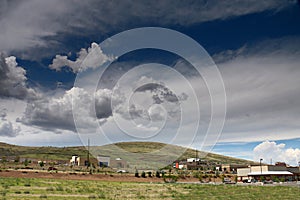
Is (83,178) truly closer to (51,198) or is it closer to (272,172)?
(51,198)

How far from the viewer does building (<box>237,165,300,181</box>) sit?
107688 millimetres

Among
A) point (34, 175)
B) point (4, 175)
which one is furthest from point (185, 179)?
point (4, 175)

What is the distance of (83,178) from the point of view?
70000 mm

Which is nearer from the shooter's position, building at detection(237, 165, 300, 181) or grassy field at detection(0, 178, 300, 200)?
grassy field at detection(0, 178, 300, 200)

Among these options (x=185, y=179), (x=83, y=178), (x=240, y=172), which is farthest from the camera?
(x=240, y=172)

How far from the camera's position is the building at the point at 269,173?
4240 inches

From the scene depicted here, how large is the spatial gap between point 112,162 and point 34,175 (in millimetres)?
89224

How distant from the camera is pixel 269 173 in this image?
109562 millimetres

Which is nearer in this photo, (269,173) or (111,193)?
(111,193)

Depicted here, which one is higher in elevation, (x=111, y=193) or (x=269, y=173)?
(x=269, y=173)

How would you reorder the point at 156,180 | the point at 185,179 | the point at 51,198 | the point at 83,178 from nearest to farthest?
the point at 51,198
the point at 83,178
the point at 156,180
the point at 185,179

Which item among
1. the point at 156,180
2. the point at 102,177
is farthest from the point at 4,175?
the point at 156,180

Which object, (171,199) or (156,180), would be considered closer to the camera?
(171,199)

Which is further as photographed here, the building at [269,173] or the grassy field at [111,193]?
the building at [269,173]
